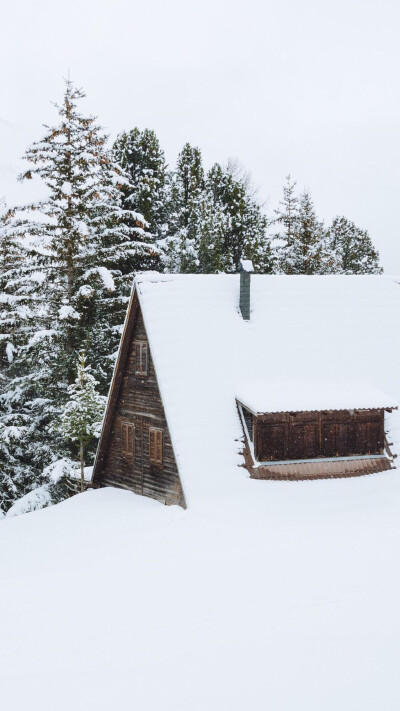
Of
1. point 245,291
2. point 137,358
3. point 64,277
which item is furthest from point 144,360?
point 64,277

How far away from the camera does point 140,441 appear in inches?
702

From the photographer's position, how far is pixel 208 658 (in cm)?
778

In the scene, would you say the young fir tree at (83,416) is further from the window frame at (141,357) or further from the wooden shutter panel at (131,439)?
the window frame at (141,357)

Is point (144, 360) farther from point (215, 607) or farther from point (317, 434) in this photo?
point (215, 607)

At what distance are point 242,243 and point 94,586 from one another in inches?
1182

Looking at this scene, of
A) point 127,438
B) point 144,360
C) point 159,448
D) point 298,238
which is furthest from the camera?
point 298,238

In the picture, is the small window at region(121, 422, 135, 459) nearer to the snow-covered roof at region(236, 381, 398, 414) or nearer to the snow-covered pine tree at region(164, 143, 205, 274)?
the snow-covered roof at region(236, 381, 398, 414)

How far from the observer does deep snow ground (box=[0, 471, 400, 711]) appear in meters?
7.13

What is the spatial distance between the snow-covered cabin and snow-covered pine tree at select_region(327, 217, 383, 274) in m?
38.9

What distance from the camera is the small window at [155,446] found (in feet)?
54.9

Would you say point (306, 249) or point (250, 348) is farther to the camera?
point (306, 249)

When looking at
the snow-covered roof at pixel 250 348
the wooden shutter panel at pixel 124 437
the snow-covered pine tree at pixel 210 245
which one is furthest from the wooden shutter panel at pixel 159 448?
the snow-covered pine tree at pixel 210 245

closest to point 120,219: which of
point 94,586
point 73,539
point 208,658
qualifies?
point 73,539

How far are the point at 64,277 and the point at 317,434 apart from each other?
1495 centimetres
